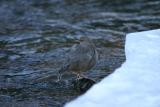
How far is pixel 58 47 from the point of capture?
7.44 metres

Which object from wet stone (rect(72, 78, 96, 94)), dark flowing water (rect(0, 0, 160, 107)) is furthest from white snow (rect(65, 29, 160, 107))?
dark flowing water (rect(0, 0, 160, 107))

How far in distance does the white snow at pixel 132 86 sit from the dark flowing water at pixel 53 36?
35 cm

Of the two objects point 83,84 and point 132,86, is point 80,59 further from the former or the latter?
point 132,86

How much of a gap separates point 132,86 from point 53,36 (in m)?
3.55

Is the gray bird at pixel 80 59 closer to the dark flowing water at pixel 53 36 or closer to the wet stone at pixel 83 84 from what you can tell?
the wet stone at pixel 83 84

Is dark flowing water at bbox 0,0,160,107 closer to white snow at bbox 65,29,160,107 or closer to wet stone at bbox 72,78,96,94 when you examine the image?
wet stone at bbox 72,78,96,94

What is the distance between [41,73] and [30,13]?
4591 mm

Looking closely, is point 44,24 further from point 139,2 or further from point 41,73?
point 41,73

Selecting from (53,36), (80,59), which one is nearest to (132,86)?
(80,59)

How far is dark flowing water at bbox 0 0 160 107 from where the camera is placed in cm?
552

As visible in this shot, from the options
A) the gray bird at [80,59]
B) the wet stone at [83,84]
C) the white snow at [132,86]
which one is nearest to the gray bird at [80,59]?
the gray bird at [80,59]

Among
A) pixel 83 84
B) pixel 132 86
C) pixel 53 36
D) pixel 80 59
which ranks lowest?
pixel 53 36

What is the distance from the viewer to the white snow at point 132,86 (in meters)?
4.54

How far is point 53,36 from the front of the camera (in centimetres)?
829
